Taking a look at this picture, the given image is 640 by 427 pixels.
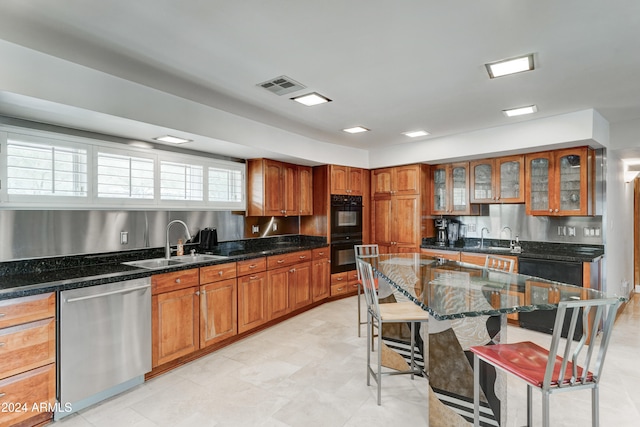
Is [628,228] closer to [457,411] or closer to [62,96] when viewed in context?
[457,411]

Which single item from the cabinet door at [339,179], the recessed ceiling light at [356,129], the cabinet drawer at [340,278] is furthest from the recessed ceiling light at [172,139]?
the cabinet drawer at [340,278]

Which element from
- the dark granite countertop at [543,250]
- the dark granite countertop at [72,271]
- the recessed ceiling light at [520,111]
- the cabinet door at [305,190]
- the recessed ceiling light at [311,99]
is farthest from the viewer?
the cabinet door at [305,190]

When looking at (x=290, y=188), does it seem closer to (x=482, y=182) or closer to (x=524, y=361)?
(x=482, y=182)

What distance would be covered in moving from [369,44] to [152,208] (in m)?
2.66

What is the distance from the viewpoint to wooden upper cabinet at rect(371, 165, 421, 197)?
5301 mm

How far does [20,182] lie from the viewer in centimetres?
258

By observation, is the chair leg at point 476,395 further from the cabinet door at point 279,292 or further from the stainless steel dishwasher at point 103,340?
the cabinet door at point 279,292

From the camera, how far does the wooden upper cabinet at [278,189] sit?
4.47 meters

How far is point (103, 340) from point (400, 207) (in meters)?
4.33

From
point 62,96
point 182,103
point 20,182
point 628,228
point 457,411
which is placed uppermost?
point 182,103

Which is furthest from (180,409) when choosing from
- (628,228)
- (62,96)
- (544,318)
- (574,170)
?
(628,228)

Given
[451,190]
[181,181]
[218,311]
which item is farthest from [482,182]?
[181,181]

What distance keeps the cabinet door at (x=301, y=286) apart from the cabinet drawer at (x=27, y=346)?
2.61m

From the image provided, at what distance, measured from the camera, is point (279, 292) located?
4.22 m
